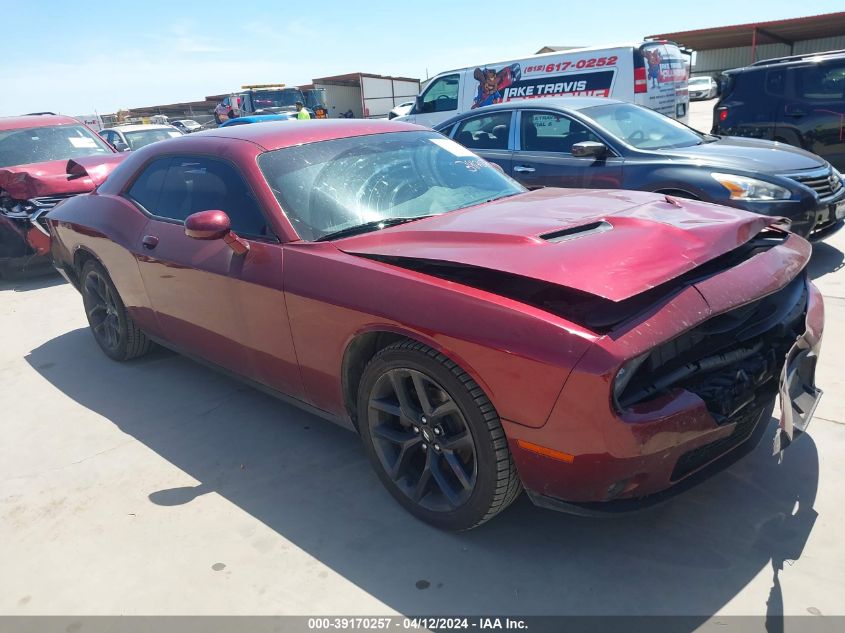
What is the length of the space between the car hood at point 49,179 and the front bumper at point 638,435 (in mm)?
6319

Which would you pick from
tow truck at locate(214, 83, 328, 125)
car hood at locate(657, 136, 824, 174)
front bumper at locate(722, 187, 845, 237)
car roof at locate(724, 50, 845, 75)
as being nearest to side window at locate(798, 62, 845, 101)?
car roof at locate(724, 50, 845, 75)

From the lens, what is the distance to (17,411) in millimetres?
4016

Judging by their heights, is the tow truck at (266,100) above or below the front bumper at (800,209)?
above

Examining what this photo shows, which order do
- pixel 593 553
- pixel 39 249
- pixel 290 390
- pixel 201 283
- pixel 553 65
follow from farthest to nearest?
1. pixel 553 65
2. pixel 39 249
3. pixel 201 283
4. pixel 290 390
5. pixel 593 553

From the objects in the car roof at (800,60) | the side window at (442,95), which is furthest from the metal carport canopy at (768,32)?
the car roof at (800,60)

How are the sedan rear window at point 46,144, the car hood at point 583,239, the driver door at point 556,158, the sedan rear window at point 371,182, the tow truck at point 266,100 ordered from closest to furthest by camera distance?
the car hood at point 583,239, the sedan rear window at point 371,182, the driver door at point 556,158, the sedan rear window at point 46,144, the tow truck at point 266,100

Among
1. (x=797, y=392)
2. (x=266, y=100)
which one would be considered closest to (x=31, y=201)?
(x=797, y=392)

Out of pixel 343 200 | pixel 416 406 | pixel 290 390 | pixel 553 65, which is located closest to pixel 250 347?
pixel 290 390

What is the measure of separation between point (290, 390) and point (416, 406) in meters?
0.82

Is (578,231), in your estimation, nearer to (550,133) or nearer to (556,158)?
(556,158)

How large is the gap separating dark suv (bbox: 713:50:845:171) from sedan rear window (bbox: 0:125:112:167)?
855 cm

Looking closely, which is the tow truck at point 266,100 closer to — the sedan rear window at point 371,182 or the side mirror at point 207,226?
the sedan rear window at point 371,182

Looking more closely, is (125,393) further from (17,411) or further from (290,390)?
(290,390)

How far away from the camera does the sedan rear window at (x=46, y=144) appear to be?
7.67m
